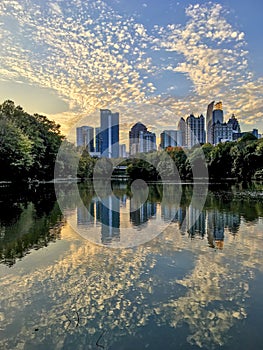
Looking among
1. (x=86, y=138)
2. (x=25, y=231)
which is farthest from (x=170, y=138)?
(x=25, y=231)

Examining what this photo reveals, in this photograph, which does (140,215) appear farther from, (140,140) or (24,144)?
(140,140)

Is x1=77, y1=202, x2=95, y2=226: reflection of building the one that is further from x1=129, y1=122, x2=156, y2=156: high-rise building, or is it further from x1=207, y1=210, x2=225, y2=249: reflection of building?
x1=129, y1=122, x2=156, y2=156: high-rise building

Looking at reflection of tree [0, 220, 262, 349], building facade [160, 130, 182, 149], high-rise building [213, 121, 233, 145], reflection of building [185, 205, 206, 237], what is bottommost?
reflection of tree [0, 220, 262, 349]

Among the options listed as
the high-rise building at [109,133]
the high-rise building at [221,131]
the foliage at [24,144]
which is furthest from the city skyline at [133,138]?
the high-rise building at [221,131]

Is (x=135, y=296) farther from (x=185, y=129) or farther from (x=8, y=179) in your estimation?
(x=185, y=129)

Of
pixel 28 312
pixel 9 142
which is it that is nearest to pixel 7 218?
pixel 28 312

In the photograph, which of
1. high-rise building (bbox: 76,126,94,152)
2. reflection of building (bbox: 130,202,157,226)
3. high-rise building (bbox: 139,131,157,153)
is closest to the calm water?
reflection of building (bbox: 130,202,157,226)

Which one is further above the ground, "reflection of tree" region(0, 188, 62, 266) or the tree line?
the tree line
